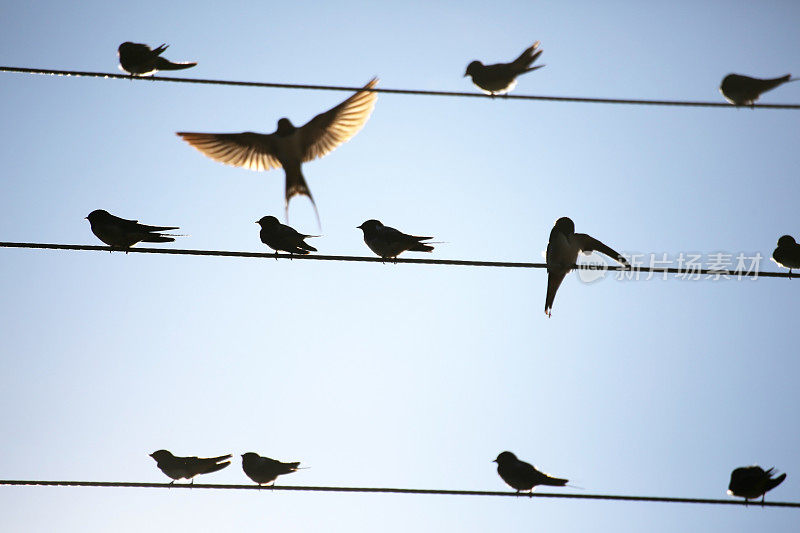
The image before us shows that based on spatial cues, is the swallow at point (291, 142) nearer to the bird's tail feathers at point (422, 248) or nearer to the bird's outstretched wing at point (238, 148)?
the bird's outstretched wing at point (238, 148)

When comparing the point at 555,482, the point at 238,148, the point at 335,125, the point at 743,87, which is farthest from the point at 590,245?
the point at 238,148

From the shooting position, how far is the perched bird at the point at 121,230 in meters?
6.98

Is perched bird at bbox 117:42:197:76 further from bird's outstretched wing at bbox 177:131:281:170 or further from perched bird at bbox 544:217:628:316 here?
perched bird at bbox 544:217:628:316

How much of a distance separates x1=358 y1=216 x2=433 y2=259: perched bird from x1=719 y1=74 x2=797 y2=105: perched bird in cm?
406

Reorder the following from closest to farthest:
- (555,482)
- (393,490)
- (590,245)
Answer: (393,490) < (590,245) < (555,482)

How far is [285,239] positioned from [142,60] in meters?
2.50

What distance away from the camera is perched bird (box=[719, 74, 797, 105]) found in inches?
331

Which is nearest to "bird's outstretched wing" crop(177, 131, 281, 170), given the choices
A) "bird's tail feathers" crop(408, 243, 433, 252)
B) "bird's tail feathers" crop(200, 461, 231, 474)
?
"bird's tail feathers" crop(408, 243, 433, 252)

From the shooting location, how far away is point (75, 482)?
4.35m

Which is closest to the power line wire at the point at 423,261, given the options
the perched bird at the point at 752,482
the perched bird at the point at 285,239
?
the perched bird at the point at 285,239

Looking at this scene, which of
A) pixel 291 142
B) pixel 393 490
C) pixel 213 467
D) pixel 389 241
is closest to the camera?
pixel 393 490

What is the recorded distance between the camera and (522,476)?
7293 millimetres

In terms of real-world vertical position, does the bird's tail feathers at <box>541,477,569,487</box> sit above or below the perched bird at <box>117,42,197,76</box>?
below

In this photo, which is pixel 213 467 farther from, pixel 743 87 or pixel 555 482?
pixel 743 87
